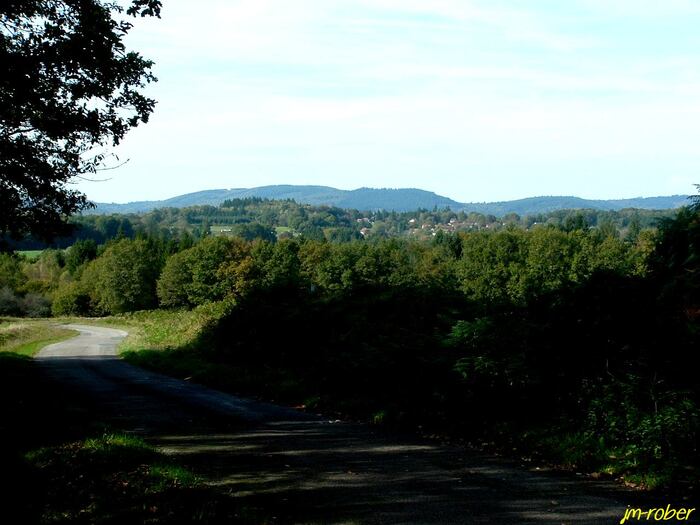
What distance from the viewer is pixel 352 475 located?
912 cm

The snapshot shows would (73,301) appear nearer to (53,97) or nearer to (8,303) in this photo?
(8,303)

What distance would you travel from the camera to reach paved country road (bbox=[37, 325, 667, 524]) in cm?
743

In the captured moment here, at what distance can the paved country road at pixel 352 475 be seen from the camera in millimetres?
7431

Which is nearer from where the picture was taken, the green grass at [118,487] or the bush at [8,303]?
the green grass at [118,487]

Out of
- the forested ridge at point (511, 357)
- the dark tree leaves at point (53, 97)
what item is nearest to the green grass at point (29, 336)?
the forested ridge at point (511, 357)

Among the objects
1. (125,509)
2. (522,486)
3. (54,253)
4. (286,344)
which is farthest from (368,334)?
(54,253)

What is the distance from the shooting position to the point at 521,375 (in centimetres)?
1199

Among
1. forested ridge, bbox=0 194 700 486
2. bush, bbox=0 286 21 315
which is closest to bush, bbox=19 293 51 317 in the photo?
bush, bbox=0 286 21 315

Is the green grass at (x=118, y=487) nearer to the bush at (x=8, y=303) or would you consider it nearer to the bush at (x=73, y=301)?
the bush at (x=8, y=303)

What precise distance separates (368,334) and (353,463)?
7957mm

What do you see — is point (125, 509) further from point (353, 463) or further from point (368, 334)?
point (368, 334)

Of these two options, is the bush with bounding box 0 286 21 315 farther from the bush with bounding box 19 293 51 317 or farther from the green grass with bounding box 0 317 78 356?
the green grass with bounding box 0 317 78 356

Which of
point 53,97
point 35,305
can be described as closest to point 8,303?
point 35,305

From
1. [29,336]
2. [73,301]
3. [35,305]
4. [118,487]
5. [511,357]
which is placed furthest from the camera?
[73,301]
